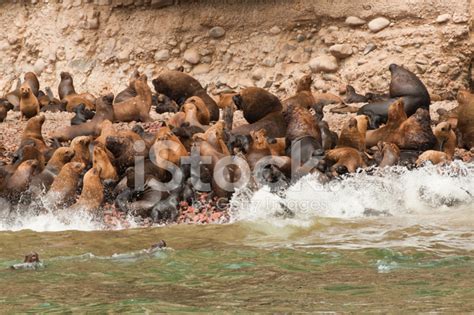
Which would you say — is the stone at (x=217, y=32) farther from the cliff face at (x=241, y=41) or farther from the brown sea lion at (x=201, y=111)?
the brown sea lion at (x=201, y=111)

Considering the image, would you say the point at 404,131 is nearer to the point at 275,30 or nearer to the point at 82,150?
the point at 82,150

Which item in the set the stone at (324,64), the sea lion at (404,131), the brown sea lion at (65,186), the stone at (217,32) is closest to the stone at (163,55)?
the stone at (217,32)

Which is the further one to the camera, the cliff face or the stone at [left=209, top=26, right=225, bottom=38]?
the stone at [left=209, top=26, right=225, bottom=38]

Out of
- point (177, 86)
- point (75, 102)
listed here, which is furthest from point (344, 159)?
point (75, 102)

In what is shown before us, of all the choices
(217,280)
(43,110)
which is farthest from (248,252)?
(43,110)

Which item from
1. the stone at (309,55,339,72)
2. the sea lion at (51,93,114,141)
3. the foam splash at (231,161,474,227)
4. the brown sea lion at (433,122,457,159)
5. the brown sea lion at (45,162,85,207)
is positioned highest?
the stone at (309,55,339,72)

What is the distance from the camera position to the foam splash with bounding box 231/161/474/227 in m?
12.0

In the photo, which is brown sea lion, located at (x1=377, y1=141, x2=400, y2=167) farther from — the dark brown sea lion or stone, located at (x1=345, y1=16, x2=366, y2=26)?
the dark brown sea lion

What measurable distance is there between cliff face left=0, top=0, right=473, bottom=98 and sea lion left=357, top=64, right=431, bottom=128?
198cm

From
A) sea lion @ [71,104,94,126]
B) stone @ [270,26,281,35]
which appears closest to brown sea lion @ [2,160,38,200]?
sea lion @ [71,104,94,126]

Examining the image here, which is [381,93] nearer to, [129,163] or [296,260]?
[129,163]

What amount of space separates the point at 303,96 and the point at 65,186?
600cm

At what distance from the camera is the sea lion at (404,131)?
14391mm

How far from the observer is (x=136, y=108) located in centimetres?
1770
